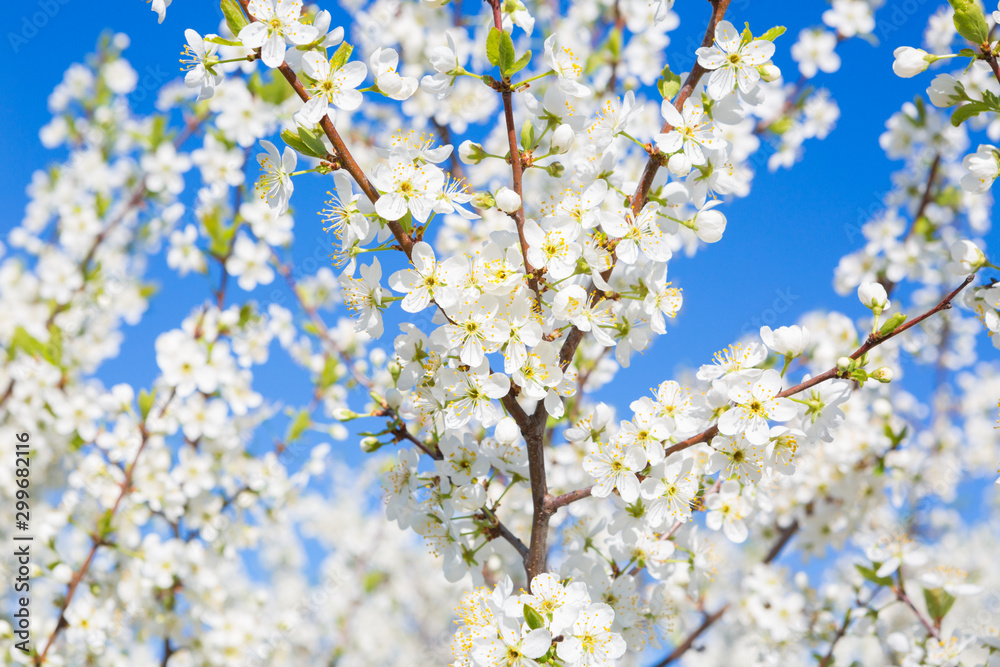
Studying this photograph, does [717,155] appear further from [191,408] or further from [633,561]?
[191,408]

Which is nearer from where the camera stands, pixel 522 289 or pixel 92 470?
pixel 522 289

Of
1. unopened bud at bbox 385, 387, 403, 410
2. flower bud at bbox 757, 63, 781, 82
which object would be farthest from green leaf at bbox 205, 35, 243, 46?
flower bud at bbox 757, 63, 781, 82

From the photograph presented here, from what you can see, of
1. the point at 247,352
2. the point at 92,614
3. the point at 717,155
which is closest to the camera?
the point at 717,155

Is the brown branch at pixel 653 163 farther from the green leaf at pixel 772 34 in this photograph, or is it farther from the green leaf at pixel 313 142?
the green leaf at pixel 313 142

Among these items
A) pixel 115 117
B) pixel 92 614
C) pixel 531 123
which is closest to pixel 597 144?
pixel 531 123

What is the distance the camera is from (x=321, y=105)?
1.78 metres

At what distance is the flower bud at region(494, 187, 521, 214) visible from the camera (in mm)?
1800

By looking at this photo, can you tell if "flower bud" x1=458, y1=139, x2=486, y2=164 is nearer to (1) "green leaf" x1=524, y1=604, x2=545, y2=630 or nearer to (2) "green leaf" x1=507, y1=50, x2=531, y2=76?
(2) "green leaf" x1=507, y1=50, x2=531, y2=76

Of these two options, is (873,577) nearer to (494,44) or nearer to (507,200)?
(507,200)

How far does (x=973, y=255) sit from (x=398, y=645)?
39.6 ft

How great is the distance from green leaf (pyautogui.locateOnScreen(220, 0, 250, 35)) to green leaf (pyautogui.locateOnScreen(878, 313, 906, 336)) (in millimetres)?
1918

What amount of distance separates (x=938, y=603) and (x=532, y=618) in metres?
2.28

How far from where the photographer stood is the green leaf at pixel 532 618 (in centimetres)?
166

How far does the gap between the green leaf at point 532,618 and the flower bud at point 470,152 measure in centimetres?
123
